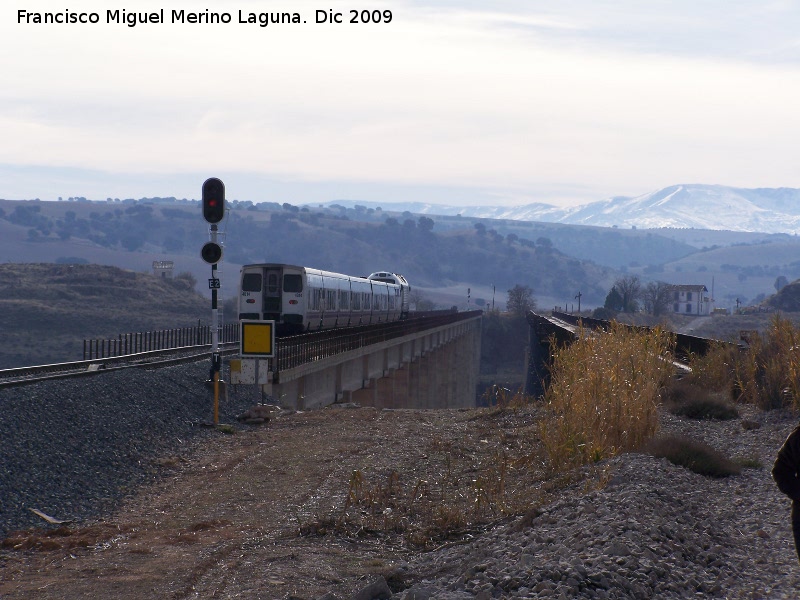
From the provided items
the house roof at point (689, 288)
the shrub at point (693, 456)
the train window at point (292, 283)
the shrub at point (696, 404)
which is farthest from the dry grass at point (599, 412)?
the house roof at point (689, 288)

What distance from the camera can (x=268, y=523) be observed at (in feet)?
37.3

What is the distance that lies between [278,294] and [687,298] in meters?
159

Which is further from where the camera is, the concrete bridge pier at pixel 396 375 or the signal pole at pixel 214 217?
the concrete bridge pier at pixel 396 375

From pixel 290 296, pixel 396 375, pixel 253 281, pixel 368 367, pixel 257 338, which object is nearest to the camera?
pixel 257 338

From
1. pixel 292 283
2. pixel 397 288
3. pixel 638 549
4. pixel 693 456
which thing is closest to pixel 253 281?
pixel 292 283

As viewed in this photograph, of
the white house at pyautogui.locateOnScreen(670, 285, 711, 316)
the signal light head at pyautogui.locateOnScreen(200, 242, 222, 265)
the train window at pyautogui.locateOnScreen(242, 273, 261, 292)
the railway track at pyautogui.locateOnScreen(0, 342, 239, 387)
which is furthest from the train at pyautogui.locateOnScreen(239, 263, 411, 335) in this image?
the white house at pyautogui.locateOnScreen(670, 285, 711, 316)

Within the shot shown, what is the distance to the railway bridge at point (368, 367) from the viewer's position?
1021 inches

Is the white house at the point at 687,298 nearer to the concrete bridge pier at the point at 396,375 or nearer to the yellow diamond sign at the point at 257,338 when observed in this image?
the concrete bridge pier at the point at 396,375

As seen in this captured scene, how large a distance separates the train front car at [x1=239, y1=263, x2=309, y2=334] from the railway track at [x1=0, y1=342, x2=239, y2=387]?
4.06 meters

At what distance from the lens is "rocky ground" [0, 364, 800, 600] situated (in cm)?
805

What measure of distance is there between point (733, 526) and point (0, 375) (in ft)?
56.7

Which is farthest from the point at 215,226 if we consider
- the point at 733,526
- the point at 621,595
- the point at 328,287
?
the point at 328,287

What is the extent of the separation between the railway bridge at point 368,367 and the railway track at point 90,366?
2.87m

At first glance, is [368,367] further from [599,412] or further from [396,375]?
[599,412]
